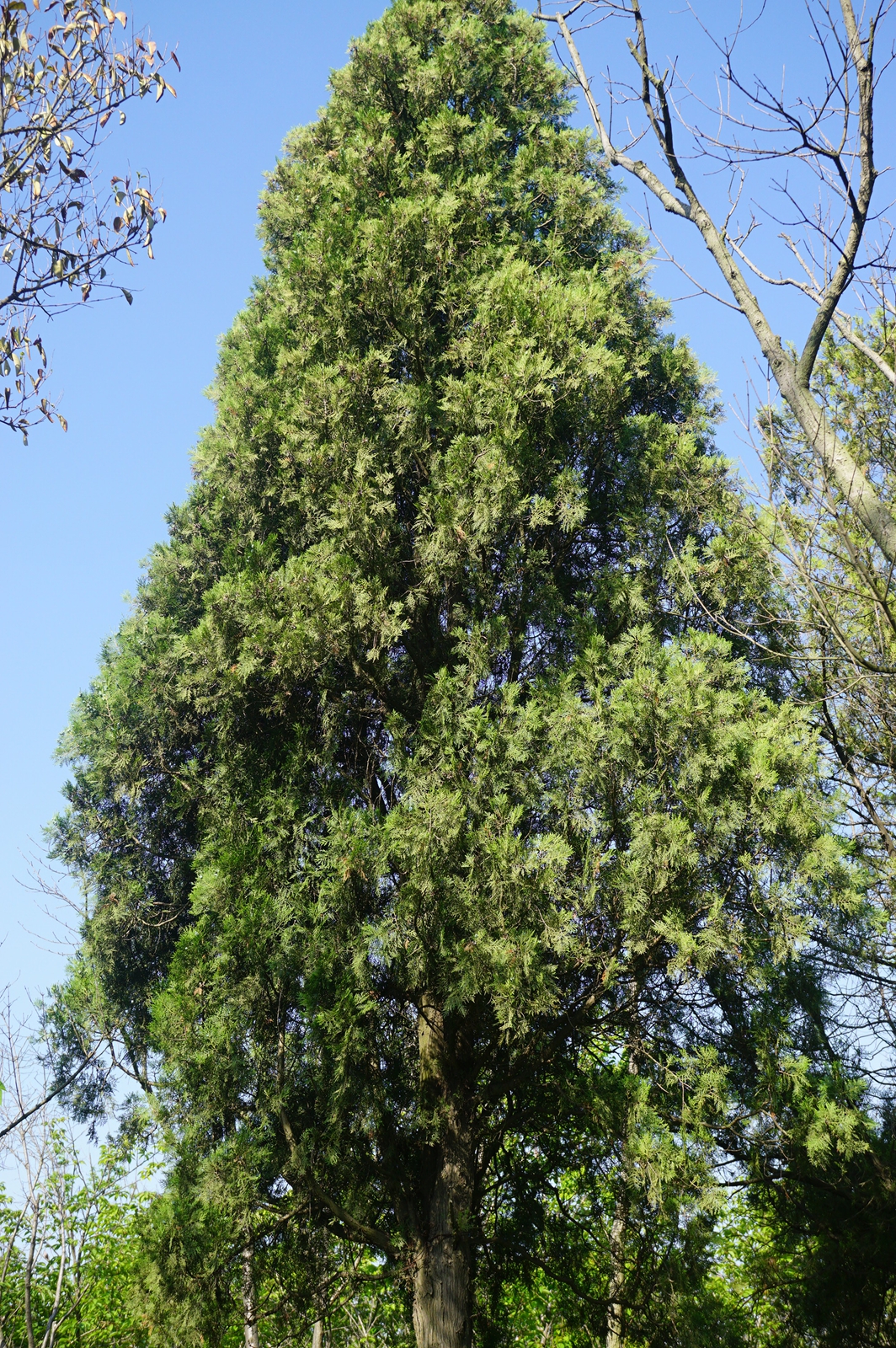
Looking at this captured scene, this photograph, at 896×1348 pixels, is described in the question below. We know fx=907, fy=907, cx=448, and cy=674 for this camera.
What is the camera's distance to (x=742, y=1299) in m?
6.80

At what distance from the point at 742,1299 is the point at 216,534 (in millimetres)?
7232

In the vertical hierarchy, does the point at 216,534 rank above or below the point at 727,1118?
above

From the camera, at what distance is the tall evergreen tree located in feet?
16.1

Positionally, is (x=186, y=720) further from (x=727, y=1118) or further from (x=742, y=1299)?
(x=742, y=1299)

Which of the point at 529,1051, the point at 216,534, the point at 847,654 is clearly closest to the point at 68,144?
the point at 847,654

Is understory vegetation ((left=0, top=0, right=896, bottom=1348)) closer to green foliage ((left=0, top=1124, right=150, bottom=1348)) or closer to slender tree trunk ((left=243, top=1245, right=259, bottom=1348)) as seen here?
slender tree trunk ((left=243, top=1245, right=259, bottom=1348))

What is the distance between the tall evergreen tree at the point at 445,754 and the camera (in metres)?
4.92

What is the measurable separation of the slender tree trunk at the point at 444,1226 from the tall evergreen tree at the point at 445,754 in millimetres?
22

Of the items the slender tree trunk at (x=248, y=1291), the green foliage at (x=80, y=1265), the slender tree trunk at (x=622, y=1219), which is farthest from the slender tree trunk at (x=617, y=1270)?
the green foliage at (x=80, y=1265)

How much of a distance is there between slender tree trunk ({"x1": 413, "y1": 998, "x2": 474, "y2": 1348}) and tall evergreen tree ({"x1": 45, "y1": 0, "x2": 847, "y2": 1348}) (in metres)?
0.02

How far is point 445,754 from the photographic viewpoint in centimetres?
537

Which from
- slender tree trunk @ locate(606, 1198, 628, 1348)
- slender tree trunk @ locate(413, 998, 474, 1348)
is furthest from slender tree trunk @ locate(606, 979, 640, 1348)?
slender tree trunk @ locate(413, 998, 474, 1348)

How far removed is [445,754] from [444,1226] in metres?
2.70

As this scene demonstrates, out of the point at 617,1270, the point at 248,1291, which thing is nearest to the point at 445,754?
the point at 617,1270
